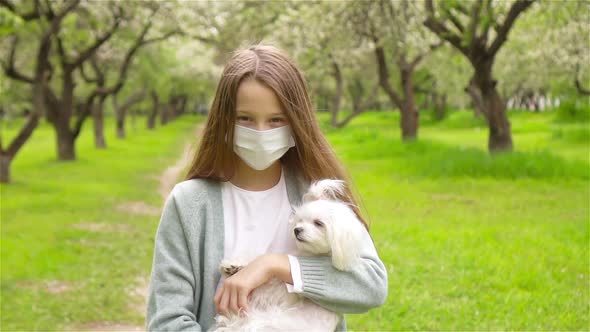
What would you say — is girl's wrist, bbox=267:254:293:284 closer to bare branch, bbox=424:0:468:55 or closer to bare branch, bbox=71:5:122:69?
bare branch, bbox=424:0:468:55

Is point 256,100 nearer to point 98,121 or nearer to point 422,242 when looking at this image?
point 422,242

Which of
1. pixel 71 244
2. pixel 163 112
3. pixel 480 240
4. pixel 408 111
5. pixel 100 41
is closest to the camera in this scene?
pixel 480 240

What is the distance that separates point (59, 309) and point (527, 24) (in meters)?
10.9

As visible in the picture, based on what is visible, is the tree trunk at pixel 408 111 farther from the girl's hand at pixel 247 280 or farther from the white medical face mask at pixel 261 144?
the girl's hand at pixel 247 280

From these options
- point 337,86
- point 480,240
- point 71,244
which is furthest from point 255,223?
point 337,86

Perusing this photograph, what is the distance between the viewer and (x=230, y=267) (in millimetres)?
2096

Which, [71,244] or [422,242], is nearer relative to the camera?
[422,242]

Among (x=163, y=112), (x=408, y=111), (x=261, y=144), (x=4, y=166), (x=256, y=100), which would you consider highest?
(x=256, y=100)

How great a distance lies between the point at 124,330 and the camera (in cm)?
548

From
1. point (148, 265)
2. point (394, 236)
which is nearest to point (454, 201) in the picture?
point (394, 236)

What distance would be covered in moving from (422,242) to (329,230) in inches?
229

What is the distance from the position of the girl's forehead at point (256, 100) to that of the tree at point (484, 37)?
9743mm

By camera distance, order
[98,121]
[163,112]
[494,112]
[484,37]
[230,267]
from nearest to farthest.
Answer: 1. [230,267]
2. [484,37]
3. [494,112]
4. [98,121]
5. [163,112]

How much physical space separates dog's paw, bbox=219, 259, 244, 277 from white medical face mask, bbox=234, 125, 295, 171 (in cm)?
39
